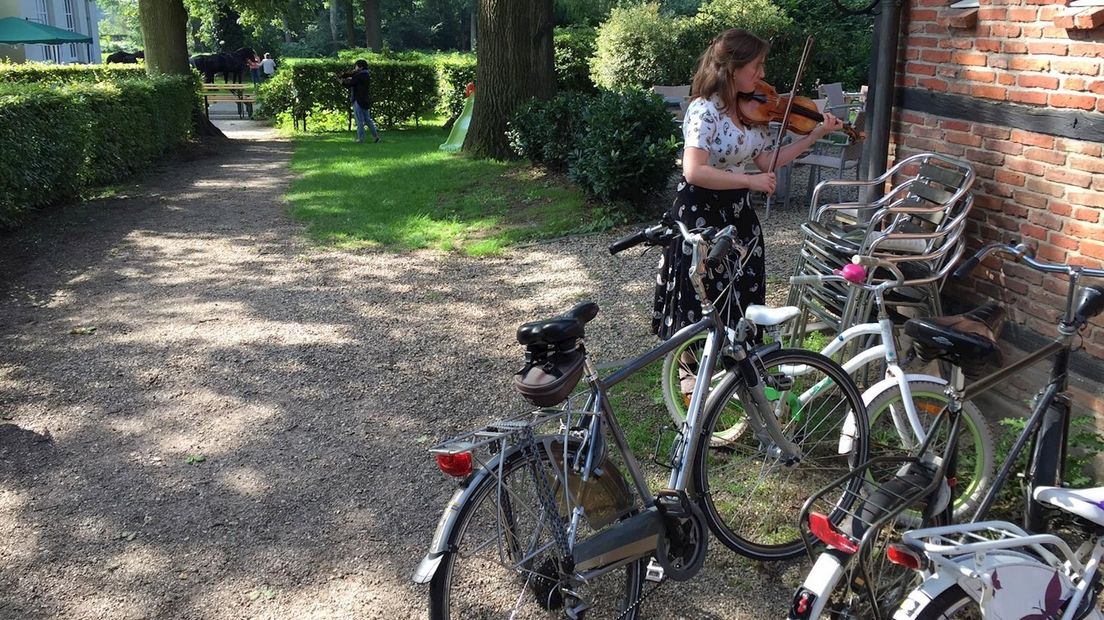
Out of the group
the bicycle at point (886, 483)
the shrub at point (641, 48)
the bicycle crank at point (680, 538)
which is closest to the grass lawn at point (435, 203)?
the shrub at point (641, 48)

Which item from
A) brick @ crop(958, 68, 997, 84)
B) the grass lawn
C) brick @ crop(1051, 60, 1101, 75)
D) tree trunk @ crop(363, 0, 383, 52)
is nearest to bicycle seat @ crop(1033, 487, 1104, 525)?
brick @ crop(1051, 60, 1101, 75)

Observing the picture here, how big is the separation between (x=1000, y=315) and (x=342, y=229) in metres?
7.58

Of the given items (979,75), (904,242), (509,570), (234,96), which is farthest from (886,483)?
(234,96)

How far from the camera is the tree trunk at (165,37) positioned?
679 inches

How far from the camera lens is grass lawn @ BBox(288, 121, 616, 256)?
30.1 feet

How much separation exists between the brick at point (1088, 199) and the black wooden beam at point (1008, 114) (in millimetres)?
230

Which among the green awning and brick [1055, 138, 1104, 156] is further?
the green awning

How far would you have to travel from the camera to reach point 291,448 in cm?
478

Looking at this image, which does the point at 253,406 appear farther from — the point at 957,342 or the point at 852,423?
the point at 957,342

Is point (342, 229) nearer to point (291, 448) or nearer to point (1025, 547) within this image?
point (291, 448)

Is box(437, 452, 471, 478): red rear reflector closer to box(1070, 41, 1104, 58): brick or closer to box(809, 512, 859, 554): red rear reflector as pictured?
box(809, 512, 859, 554): red rear reflector

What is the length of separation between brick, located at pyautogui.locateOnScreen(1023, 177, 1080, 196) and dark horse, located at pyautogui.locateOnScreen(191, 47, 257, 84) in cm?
3644

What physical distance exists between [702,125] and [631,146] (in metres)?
4.68

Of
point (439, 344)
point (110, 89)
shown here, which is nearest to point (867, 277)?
point (439, 344)
